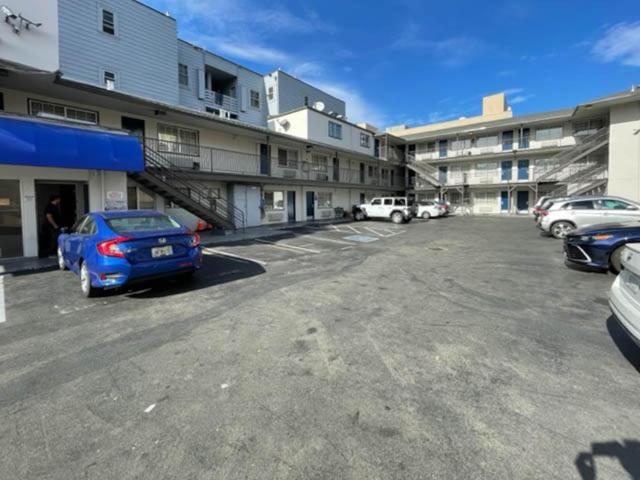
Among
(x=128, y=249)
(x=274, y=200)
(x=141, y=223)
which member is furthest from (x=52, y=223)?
(x=274, y=200)

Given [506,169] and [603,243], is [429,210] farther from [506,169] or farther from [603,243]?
[603,243]

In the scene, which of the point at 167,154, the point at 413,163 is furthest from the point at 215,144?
the point at 413,163

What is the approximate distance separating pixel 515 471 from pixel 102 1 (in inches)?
961

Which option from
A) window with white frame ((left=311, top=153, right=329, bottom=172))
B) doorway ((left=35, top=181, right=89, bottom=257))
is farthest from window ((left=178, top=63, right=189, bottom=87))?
doorway ((left=35, top=181, right=89, bottom=257))

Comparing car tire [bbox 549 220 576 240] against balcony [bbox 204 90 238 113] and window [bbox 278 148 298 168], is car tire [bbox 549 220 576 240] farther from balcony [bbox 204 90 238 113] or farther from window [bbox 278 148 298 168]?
balcony [bbox 204 90 238 113]

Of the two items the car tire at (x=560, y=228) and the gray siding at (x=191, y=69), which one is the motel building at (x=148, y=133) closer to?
the gray siding at (x=191, y=69)

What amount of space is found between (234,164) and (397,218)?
11.7 metres

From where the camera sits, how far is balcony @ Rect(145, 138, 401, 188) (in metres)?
14.4

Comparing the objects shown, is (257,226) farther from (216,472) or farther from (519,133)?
(519,133)

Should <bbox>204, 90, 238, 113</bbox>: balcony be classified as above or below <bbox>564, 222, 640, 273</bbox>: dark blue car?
above

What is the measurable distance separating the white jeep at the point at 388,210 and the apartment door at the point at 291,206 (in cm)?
504

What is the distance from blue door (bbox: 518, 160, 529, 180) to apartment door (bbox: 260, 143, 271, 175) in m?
24.5

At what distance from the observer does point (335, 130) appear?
26109 millimetres

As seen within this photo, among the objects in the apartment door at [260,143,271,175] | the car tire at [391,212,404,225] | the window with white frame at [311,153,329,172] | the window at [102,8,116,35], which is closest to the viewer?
the window at [102,8,116,35]
